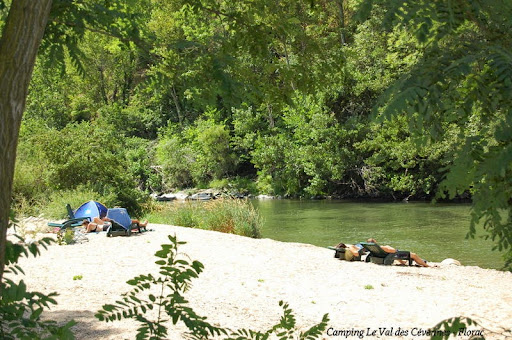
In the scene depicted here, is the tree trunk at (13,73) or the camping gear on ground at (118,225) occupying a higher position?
the tree trunk at (13,73)

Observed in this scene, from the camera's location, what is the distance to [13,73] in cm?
250

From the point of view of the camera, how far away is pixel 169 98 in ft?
138

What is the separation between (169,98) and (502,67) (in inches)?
1610

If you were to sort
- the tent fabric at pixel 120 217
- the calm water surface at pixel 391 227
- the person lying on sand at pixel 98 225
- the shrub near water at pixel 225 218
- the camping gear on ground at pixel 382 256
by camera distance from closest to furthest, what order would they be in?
1. the camping gear on ground at pixel 382 256
2. the tent fabric at pixel 120 217
3. the person lying on sand at pixel 98 225
4. the calm water surface at pixel 391 227
5. the shrub near water at pixel 225 218

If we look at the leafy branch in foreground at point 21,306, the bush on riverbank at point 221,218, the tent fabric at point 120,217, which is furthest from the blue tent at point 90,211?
the leafy branch in foreground at point 21,306

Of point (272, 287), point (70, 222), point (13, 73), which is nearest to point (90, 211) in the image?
point (70, 222)

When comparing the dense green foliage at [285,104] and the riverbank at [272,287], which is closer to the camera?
the dense green foliage at [285,104]

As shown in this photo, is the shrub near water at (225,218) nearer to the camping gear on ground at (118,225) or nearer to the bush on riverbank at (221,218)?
the bush on riverbank at (221,218)

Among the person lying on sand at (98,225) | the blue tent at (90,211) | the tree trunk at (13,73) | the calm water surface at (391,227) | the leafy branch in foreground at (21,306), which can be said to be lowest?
the calm water surface at (391,227)

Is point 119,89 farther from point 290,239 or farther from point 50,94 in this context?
point 290,239

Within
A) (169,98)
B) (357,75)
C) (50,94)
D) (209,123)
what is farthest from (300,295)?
(50,94)

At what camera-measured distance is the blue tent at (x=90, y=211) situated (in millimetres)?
13250

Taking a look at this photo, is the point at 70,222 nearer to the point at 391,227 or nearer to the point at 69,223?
the point at 69,223

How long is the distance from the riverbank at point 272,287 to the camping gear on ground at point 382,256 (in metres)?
0.32
